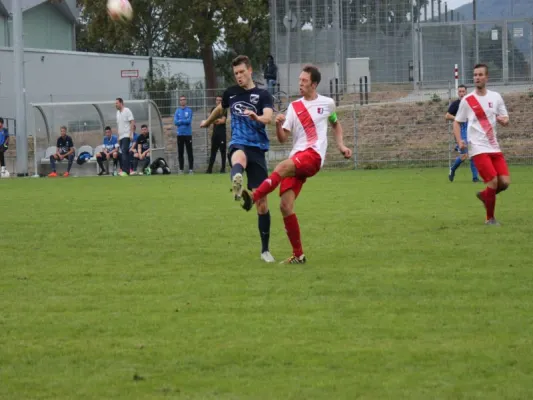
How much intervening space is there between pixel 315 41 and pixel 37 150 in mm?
13933

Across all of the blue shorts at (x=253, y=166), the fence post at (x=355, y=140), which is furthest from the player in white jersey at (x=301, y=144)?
the fence post at (x=355, y=140)

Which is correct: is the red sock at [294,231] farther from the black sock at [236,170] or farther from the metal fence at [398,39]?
the metal fence at [398,39]

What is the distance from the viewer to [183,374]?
5.85 m

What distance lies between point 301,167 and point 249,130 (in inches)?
31.1

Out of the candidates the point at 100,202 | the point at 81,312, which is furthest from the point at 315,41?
the point at 81,312

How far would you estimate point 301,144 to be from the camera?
34.2ft

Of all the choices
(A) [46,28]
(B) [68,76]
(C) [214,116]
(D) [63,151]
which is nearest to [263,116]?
(C) [214,116]

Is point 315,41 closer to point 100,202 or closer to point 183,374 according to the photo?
point 100,202

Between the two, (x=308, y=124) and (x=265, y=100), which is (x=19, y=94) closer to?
(x=265, y=100)

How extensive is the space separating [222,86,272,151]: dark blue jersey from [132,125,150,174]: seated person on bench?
2045 centimetres

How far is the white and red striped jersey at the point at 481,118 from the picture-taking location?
13.9 m

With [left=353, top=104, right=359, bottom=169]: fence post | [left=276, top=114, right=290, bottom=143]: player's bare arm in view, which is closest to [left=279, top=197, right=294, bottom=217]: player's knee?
[left=276, top=114, right=290, bottom=143]: player's bare arm

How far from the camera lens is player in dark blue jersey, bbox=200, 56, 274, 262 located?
34.5ft

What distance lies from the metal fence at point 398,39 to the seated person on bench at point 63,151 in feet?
37.7
